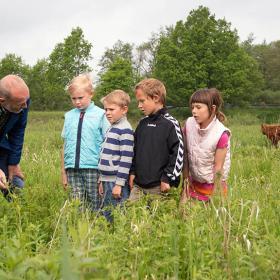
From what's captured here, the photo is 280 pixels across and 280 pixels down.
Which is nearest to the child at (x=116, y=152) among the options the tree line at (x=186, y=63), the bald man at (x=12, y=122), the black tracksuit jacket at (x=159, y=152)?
the black tracksuit jacket at (x=159, y=152)

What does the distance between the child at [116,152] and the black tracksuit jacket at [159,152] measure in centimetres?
11

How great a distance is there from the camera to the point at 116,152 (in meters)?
4.15

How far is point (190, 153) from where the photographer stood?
4035 mm

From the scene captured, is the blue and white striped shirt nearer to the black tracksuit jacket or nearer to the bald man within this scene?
the black tracksuit jacket

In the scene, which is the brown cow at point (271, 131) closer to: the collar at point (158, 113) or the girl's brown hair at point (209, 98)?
the girl's brown hair at point (209, 98)

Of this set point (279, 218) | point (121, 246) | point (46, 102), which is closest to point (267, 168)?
point (279, 218)

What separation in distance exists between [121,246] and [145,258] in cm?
14

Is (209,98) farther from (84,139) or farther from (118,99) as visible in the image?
(84,139)

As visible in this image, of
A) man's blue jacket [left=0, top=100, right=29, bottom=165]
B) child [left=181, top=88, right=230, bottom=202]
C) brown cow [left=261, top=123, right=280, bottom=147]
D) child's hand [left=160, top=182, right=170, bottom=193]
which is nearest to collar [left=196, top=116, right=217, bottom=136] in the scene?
child [left=181, top=88, right=230, bottom=202]

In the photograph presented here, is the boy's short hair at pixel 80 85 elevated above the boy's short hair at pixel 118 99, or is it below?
above

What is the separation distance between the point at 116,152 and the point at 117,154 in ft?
0.07

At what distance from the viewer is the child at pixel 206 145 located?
A: 153 inches

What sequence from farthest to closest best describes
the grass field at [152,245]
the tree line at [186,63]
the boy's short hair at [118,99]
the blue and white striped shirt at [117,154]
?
the tree line at [186,63] → the boy's short hair at [118,99] → the blue and white striped shirt at [117,154] → the grass field at [152,245]

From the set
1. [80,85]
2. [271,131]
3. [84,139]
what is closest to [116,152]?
[84,139]
